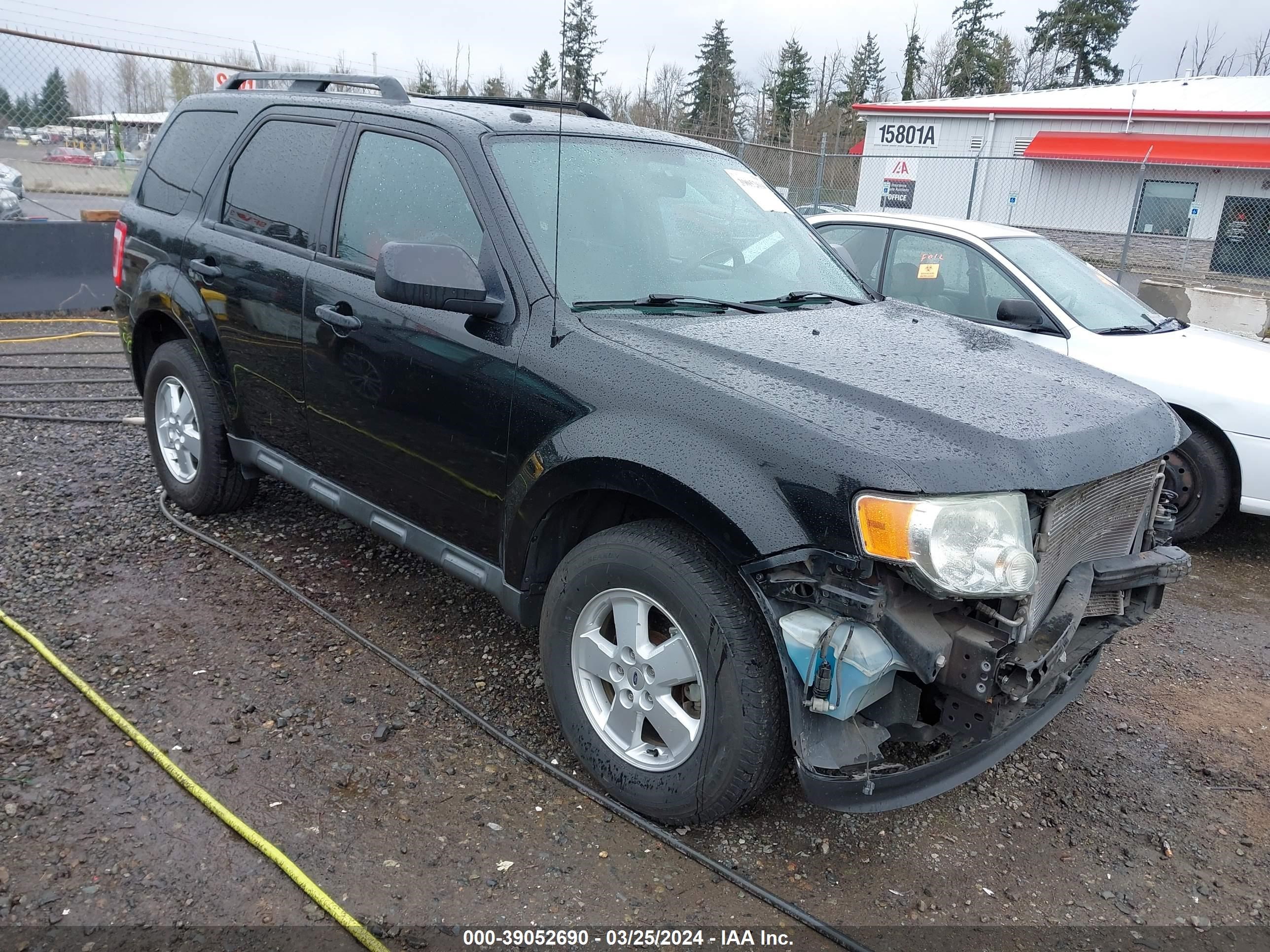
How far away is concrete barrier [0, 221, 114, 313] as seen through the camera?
941 cm

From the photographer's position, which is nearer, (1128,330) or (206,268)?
(206,268)

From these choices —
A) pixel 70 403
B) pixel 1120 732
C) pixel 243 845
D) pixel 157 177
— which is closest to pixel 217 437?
pixel 157 177

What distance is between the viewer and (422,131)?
11.2 ft

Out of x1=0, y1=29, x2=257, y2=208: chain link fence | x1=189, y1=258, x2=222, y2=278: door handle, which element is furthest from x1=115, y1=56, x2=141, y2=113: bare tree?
x1=189, y1=258, x2=222, y2=278: door handle

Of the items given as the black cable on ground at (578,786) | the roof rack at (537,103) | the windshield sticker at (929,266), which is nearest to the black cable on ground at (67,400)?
the black cable on ground at (578,786)

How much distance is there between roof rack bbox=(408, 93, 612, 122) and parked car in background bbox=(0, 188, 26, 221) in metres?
9.06

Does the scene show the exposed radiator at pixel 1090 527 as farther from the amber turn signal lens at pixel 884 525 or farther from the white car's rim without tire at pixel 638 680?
the white car's rim without tire at pixel 638 680

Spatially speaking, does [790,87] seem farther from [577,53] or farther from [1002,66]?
[577,53]

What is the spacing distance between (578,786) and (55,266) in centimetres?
937

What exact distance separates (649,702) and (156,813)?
4.70 feet

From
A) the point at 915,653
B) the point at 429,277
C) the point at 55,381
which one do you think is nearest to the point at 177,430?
the point at 429,277

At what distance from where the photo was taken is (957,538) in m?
2.30

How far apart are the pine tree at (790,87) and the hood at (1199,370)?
115 ft

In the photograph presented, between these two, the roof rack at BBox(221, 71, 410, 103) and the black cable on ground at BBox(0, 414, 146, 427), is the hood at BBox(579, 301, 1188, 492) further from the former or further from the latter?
the black cable on ground at BBox(0, 414, 146, 427)
